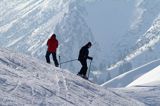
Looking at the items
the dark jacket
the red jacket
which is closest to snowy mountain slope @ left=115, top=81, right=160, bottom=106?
the red jacket

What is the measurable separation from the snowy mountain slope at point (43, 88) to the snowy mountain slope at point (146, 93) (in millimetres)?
9950

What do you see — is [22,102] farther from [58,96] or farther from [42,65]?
[42,65]

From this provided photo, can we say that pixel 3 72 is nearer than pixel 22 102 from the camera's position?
No

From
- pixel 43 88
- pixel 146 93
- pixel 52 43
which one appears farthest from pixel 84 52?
pixel 146 93

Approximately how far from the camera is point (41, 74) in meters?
28.4

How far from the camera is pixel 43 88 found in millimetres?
25281

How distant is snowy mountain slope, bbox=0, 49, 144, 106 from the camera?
22.9 meters

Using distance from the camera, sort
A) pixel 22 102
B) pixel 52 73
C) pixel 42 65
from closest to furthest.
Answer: pixel 22 102 < pixel 52 73 < pixel 42 65

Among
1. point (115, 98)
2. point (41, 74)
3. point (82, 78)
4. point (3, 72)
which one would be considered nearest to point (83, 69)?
point (82, 78)

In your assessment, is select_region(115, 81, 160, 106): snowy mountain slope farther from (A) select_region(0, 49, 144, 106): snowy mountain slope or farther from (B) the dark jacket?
(B) the dark jacket

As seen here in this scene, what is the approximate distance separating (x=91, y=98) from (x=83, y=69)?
16.4 ft

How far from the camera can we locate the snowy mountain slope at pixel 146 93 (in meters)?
43.0

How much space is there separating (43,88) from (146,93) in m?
22.4

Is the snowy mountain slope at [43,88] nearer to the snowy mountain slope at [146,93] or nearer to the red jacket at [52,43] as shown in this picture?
the red jacket at [52,43]
